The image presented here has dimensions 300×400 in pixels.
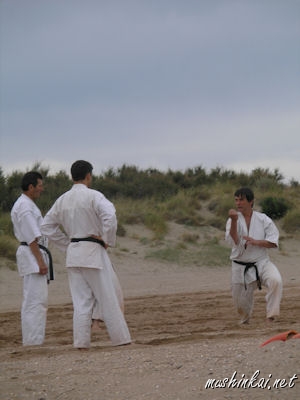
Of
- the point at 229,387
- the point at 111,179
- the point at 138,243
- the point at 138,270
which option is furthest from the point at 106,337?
the point at 111,179

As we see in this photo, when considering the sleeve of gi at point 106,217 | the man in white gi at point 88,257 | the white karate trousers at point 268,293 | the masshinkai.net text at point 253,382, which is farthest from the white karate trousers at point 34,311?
the masshinkai.net text at point 253,382

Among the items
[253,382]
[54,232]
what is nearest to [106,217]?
[54,232]

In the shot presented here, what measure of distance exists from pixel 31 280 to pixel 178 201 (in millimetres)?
16094

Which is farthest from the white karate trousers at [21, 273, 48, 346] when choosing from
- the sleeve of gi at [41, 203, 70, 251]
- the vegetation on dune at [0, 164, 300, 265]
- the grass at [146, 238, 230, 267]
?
the grass at [146, 238, 230, 267]

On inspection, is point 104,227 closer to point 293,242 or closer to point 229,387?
point 229,387

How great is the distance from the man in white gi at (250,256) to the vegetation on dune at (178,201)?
8.04m

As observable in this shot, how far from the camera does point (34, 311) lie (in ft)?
34.0

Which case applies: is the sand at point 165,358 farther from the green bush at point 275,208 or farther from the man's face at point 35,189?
the green bush at point 275,208

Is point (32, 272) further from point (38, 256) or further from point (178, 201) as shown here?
point (178, 201)

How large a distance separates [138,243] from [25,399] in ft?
47.2

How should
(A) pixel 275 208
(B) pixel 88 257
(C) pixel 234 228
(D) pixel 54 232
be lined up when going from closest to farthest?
(B) pixel 88 257 < (D) pixel 54 232 < (C) pixel 234 228 < (A) pixel 275 208

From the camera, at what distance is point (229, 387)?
7004 millimetres

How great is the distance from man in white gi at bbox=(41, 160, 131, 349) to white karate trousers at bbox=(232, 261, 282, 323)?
221cm

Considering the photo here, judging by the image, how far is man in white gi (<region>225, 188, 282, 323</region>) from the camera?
11.3 metres
